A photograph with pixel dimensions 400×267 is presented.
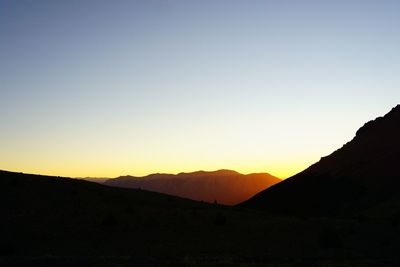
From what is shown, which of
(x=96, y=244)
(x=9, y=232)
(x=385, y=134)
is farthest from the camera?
(x=385, y=134)

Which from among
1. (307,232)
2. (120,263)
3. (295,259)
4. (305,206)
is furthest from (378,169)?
(120,263)

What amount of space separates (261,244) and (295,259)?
3767mm

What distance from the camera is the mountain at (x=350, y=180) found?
2948 inches

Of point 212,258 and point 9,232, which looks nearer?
point 212,258

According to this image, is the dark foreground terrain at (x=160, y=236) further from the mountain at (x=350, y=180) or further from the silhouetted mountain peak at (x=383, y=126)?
the silhouetted mountain peak at (x=383, y=126)

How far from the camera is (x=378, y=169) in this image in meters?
81.2

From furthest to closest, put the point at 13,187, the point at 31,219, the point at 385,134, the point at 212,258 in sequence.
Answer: the point at 385,134
the point at 13,187
the point at 31,219
the point at 212,258

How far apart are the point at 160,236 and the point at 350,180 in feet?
203

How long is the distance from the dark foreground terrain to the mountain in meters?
42.3

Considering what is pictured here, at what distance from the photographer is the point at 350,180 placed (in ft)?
269

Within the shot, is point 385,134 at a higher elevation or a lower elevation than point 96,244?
higher

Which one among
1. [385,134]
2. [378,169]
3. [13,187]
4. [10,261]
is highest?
[385,134]

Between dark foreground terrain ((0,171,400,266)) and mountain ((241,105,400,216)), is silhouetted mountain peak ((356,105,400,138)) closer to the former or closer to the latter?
mountain ((241,105,400,216))

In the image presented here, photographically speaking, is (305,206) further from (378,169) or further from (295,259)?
(295,259)
